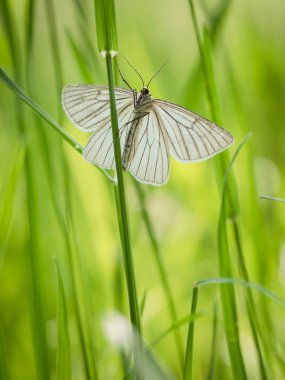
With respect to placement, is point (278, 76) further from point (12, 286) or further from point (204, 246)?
point (12, 286)

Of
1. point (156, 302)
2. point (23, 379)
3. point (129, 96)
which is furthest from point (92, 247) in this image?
point (129, 96)

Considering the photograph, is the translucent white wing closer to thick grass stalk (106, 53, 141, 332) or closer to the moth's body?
the moth's body

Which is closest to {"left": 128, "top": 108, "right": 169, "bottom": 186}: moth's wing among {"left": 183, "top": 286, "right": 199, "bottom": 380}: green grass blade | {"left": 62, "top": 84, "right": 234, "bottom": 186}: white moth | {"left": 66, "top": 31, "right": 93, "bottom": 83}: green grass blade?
{"left": 62, "top": 84, "right": 234, "bottom": 186}: white moth

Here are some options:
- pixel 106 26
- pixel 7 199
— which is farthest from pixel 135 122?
pixel 106 26

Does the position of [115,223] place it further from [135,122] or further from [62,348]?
[62,348]

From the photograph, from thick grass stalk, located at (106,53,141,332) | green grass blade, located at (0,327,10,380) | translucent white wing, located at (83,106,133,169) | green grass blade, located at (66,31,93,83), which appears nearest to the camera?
thick grass stalk, located at (106,53,141,332)

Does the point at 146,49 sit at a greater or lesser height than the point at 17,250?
greater

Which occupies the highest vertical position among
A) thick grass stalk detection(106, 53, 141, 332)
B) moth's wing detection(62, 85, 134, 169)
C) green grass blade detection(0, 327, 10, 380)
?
moth's wing detection(62, 85, 134, 169)
